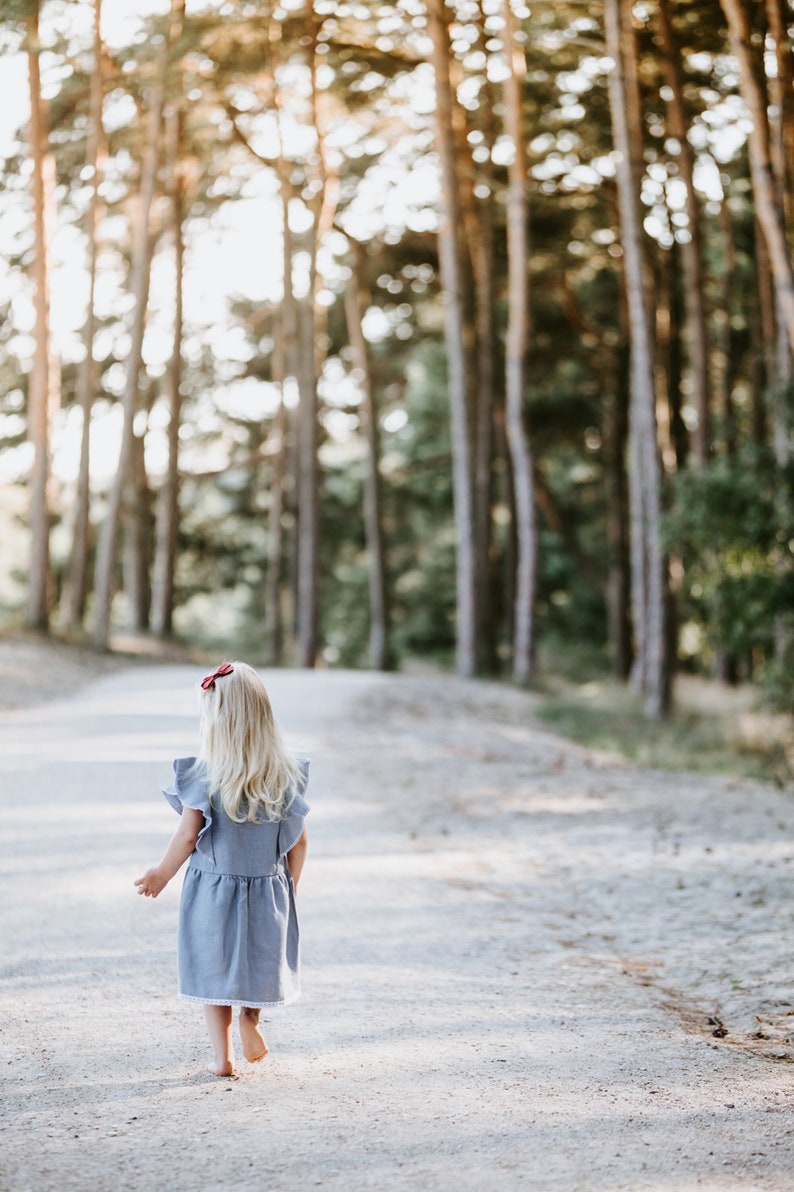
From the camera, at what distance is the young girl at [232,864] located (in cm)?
451

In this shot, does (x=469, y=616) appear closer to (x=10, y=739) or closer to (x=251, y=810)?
(x=10, y=739)

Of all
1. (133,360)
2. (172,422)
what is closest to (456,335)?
(133,360)

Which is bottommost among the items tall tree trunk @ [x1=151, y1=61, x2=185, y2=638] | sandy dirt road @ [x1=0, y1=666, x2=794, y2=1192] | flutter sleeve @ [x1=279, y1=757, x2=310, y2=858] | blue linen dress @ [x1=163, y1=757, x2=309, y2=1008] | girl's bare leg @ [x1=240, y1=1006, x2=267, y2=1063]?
sandy dirt road @ [x1=0, y1=666, x2=794, y2=1192]

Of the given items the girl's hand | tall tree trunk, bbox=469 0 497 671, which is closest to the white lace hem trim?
the girl's hand

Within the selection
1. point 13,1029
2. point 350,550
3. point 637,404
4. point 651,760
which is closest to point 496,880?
point 13,1029

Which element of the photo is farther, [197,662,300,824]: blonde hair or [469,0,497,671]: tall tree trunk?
[469,0,497,671]: tall tree trunk

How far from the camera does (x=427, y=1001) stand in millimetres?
5520

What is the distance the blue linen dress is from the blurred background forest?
11.3m

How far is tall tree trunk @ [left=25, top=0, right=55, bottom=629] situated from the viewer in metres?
21.6

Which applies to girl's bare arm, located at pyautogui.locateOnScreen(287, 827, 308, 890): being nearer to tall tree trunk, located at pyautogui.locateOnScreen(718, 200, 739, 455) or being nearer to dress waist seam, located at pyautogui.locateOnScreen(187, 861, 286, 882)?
dress waist seam, located at pyautogui.locateOnScreen(187, 861, 286, 882)

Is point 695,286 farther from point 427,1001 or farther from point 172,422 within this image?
point 427,1001

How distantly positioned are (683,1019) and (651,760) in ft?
32.4

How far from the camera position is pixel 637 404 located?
20.7 metres

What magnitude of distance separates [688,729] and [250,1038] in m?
15.8
